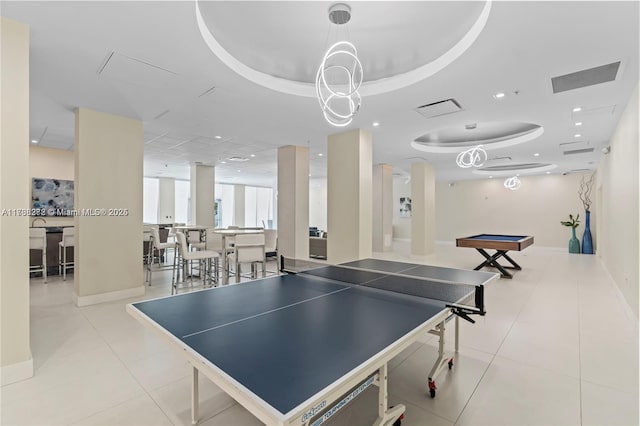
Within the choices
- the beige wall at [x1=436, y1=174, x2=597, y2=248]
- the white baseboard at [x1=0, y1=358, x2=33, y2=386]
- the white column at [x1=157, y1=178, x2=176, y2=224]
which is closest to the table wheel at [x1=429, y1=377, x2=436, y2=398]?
the white baseboard at [x1=0, y1=358, x2=33, y2=386]

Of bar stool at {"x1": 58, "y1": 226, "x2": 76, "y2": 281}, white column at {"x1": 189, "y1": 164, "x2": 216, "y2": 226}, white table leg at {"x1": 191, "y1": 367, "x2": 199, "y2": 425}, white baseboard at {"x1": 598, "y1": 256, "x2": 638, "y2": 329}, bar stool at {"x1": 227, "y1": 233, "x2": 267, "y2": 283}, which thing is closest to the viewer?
white table leg at {"x1": 191, "y1": 367, "x2": 199, "y2": 425}

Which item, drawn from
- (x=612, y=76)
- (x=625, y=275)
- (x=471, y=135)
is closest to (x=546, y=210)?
(x=471, y=135)

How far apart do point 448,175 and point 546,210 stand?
380 cm

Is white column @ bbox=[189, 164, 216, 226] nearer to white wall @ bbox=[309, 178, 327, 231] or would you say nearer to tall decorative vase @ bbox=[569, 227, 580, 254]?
white wall @ bbox=[309, 178, 327, 231]

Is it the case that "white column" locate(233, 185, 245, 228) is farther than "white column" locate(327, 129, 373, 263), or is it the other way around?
"white column" locate(233, 185, 245, 228)

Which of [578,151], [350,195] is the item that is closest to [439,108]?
[350,195]

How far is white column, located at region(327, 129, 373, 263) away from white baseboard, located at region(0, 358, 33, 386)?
4.39 m

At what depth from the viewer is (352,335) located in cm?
147

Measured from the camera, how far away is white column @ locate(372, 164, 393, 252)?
32.6 ft

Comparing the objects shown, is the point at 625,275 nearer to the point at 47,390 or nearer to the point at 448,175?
the point at 47,390

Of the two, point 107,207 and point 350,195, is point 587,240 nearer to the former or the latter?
point 350,195

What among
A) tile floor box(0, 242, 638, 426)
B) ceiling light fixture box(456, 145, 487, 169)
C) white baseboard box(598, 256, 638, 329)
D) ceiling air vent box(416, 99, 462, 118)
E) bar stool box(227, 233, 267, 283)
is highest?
ceiling air vent box(416, 99, 462, 118)

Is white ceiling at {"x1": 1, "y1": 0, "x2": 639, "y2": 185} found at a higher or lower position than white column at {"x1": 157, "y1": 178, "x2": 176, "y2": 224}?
higher

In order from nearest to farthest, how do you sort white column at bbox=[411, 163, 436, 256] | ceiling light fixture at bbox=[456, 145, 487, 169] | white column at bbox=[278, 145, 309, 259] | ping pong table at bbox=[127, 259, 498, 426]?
ping pong table at bbox=[127, 259, 498, 426]
ceiling light fixture at bbox=[456, 145, 487, 169]
white column at bbox=[278, 145, 309, 259]
white column at bbox=[411, 163, 436, 256]
